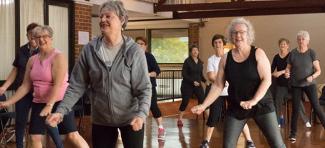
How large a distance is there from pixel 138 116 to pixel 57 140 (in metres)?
2.34

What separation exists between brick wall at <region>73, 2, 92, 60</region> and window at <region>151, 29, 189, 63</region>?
314 inches

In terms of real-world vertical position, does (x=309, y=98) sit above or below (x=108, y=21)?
below

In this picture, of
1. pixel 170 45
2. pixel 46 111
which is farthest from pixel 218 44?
pixel 170 45

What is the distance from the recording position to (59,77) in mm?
4465

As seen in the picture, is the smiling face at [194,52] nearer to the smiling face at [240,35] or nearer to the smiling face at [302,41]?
the smiling face at [302,41]

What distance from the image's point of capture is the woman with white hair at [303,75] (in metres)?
7.23

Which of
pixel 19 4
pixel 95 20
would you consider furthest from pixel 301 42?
pixel 95 20

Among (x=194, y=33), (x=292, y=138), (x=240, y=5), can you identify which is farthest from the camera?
(x=194, y=33)

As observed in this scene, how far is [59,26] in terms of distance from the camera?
31.4 feet

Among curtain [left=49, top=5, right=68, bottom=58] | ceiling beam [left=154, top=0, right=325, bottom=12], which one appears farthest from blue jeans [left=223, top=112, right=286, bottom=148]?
ceiling beam [left=154, top=0, right=325, bottom=12]

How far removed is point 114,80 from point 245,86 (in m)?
1.29

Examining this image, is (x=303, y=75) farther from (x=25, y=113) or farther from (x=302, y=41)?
(x=25, y=113)

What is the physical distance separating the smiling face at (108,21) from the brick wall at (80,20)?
270 inches

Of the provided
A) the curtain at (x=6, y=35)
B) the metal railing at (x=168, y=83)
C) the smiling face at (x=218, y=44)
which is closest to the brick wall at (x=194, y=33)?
the metal railing at (x=168, y=83)
